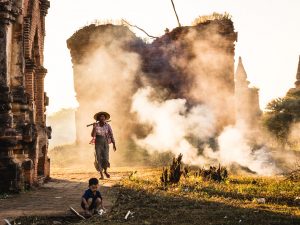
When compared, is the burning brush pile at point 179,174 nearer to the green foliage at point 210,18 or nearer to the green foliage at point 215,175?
the green foliage at point 215,175

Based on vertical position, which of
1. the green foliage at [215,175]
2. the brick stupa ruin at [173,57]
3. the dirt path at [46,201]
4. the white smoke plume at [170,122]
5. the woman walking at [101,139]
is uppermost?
the brick stupa ruin at [173,57]

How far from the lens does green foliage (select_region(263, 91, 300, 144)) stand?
36469 mm

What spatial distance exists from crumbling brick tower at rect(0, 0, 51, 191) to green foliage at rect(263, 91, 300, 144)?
2953 centimetres

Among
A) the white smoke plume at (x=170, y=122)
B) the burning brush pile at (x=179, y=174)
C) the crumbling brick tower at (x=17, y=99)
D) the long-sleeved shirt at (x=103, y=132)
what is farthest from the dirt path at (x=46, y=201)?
the white smoke plume at (x=170, y=122)

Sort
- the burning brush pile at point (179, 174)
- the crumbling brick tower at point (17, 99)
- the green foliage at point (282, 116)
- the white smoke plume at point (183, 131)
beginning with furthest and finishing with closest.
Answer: the green foliage at point (282, 116), the white smoke plume at point (183, 131), the burning brush pile at point (179, 174), the crumbling brick tower at point (17, 99)

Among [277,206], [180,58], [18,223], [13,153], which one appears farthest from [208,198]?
[180,58]

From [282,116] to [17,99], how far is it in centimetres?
3126

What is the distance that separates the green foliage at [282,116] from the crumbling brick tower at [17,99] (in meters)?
29.5

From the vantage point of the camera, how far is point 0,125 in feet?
27.9

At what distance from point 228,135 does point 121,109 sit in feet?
19.7

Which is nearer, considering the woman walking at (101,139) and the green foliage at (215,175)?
the green foliage at (215,175)

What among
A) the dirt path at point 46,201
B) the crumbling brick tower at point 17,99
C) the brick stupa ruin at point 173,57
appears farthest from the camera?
the brick stupa ruin at point 173,57

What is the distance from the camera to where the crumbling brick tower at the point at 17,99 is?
8453mm

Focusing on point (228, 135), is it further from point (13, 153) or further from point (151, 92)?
point (13, 153)
